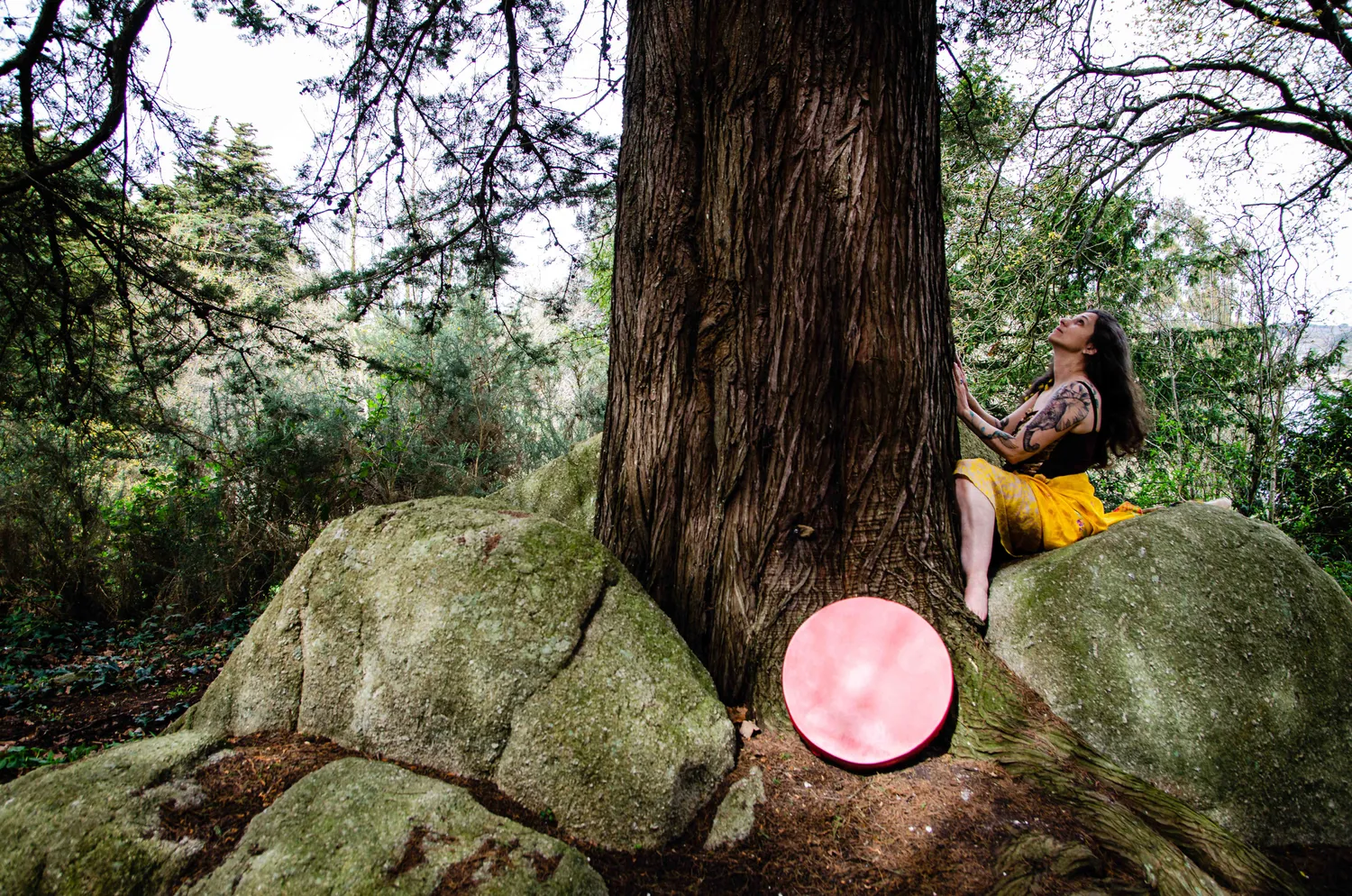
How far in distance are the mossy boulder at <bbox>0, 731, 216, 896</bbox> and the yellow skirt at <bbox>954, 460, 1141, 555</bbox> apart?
2.83 m

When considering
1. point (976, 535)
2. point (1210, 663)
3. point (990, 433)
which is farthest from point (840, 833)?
point (990, 433)

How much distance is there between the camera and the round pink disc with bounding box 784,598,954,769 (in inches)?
79.6

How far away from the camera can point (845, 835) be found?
69.8 inches

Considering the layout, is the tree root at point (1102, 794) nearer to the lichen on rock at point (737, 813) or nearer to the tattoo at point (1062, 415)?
the lichen on rock at point (737, 813)

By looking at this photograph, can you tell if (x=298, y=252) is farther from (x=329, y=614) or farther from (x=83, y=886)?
(x=83, y=886)

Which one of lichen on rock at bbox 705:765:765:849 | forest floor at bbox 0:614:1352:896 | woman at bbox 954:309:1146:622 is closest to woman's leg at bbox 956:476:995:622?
woman at bbox 954:309:1146:622

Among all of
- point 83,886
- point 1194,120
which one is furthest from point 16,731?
point 1194,120

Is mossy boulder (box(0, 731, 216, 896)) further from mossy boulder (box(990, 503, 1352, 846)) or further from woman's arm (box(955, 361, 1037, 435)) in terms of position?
woman's arm (box(955, 361, 1037, 435))

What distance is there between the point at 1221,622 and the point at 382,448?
6.45 m

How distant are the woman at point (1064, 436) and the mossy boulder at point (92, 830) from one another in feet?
9.13

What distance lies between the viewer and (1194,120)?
686cm

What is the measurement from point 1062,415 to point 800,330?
1367 millimetres

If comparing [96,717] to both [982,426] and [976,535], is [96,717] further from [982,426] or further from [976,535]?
[982,426]

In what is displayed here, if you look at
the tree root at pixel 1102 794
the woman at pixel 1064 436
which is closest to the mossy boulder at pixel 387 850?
the tree root at pixel 1102 794
